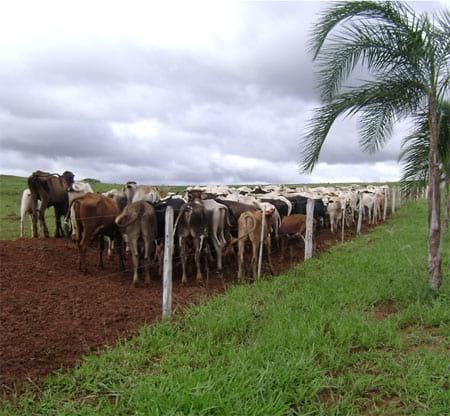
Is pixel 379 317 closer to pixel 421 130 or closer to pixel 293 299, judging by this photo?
pixel 293 299

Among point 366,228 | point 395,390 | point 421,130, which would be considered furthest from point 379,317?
point 366,228

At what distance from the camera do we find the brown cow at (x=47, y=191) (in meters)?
10.5

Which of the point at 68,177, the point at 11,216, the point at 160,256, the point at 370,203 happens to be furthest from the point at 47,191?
the point at 370,203

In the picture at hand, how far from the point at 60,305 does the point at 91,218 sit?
2451 millimetres

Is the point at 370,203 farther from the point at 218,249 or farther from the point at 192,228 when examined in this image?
the point at 192,228

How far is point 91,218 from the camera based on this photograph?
8.15 m

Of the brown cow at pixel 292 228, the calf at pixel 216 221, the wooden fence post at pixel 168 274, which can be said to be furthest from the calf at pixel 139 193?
the wooden fence post at pixel 168 274

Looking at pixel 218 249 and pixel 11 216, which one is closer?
pixel 218 249

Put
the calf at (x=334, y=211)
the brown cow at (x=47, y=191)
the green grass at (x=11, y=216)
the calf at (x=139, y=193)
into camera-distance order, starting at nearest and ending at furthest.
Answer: the calf at (x=139, y=193) < the brown cow at (x=47, y=191) < the green grass at (x=11, y=216) < the calf at (x=334, y=211)

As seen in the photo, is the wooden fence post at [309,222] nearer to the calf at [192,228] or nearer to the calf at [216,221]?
the calf at [216,221]

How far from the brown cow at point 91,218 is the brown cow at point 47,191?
2.66 meters

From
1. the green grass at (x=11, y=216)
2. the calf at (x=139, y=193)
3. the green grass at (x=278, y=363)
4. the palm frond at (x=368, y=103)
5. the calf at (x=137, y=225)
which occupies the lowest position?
the green grass at (x=278, y=363)

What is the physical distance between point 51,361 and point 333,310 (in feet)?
11.5

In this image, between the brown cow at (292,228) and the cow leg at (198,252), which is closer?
the cow leg at (198,252)
